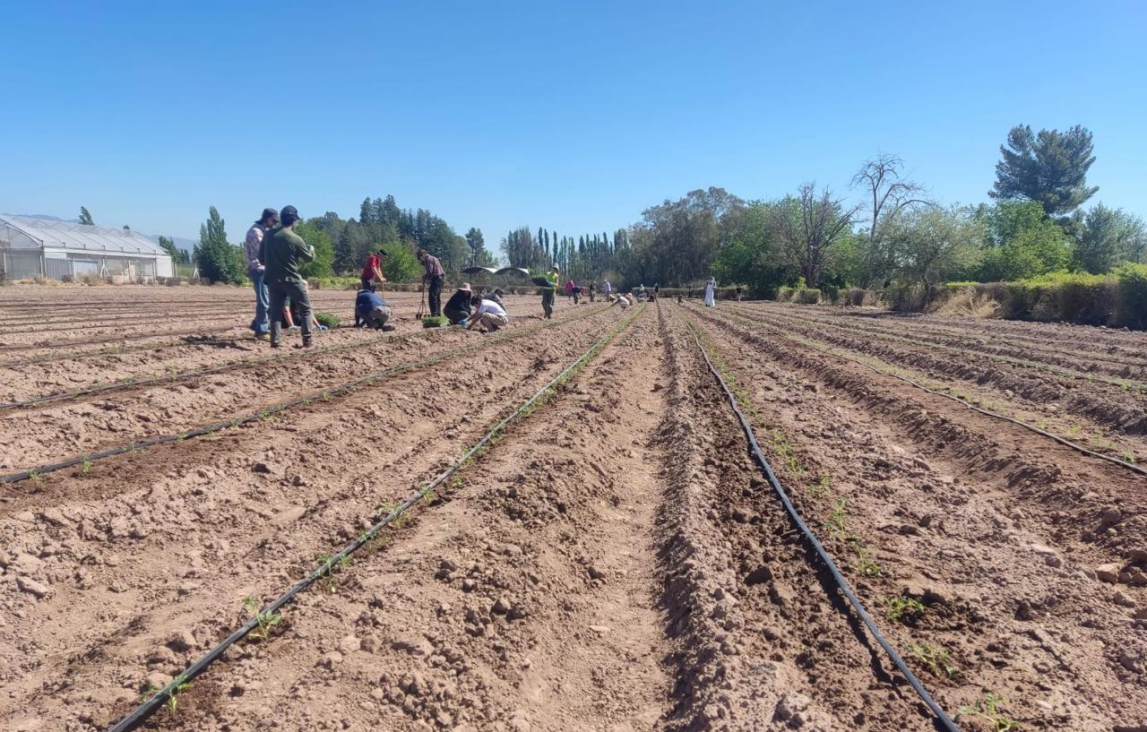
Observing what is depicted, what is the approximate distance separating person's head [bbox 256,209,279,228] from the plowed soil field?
8.59 ft

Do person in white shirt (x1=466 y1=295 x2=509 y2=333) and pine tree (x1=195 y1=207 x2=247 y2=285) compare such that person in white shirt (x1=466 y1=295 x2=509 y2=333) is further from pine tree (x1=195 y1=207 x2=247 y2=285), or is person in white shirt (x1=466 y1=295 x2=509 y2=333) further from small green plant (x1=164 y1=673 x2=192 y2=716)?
pine tree (x1=195 y1=207 x2=247 y2=285)

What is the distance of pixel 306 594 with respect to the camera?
326cm

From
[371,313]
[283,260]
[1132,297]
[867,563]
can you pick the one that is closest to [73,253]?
[371,313]

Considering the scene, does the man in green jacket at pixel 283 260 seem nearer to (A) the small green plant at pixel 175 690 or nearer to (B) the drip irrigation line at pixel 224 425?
(B) the drip irrigation line at pixel 224 425

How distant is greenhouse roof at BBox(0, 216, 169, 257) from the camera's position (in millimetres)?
45469

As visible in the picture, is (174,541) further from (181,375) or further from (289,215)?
(289,215)

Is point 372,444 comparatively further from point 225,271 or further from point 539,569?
point 225,271

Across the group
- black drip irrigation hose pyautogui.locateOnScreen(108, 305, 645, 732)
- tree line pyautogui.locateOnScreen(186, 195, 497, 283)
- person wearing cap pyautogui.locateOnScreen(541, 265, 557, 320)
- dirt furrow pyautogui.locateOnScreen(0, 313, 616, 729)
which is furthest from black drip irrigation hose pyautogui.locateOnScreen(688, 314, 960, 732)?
tree line pyautogui.locateOnScreen(186, 195, 497, 283)

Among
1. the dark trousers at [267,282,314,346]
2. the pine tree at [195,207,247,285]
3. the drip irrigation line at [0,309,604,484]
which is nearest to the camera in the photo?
the drip irrigation line at [0,309,604,484]

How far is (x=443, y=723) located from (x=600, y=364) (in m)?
9.08

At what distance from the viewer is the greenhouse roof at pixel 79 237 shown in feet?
149

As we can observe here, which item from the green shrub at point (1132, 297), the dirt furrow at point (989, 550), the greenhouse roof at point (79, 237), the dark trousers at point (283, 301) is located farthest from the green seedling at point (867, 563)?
the greenhouse roof at point (79, 237)

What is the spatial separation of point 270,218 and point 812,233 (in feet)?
177

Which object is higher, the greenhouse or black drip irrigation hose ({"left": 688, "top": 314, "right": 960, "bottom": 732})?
the greenhouse
